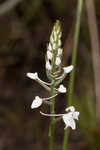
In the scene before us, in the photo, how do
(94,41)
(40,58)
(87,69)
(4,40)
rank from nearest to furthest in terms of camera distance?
(94,41) → (4,40) → (87,69) → (40,58)

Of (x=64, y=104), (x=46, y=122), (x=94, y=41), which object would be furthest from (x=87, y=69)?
(x=94, y=41)

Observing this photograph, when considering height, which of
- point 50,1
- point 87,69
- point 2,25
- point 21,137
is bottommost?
point 21,137

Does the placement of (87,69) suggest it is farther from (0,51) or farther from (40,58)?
(0,51)

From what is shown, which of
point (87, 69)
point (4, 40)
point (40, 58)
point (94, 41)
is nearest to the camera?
point (94, 41)

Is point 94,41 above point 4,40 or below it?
below

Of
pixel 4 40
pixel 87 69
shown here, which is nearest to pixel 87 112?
pixel 87 69

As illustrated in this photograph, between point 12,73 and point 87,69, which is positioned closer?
point 87,69
